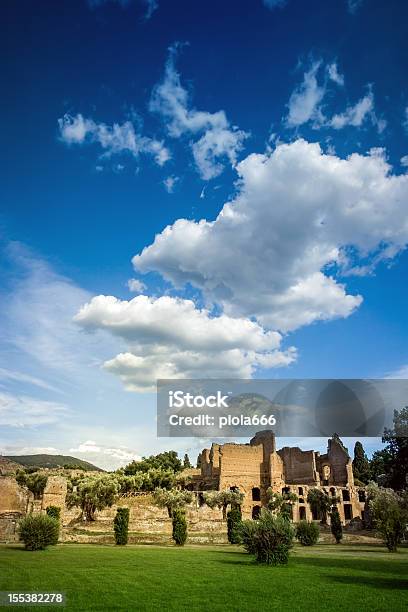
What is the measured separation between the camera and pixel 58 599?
36.0 ft

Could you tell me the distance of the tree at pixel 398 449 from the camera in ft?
109

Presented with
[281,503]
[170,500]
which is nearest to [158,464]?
[281,503]

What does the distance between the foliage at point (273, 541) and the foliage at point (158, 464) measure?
5988 centimetres

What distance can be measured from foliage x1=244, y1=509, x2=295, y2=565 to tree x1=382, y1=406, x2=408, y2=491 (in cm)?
1670

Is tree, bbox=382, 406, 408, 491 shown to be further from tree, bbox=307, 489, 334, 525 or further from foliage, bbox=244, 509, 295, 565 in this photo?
tree, bbox=307, 489, 334, 525

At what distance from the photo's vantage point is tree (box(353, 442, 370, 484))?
7862 centimetres

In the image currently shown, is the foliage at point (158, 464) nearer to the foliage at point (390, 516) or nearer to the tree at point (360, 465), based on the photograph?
the tree at point (360, 465)

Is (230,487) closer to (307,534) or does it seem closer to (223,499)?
(223,499)

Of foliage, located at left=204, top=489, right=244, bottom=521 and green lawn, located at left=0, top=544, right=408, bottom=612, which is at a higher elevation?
green lawn, located at left=0, top=544, right=408, bottom=612

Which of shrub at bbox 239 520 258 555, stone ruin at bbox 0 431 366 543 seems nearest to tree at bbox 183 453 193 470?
stone ruin at bbox 0 431 366 543

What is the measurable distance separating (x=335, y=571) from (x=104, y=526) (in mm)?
27021

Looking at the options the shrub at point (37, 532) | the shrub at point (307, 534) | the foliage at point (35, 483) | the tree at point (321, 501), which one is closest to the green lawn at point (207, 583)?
the shrub at point (37, 532)

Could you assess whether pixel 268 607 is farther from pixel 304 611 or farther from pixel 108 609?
pixel 108 609

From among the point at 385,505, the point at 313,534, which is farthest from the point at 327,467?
the point at 385,505
